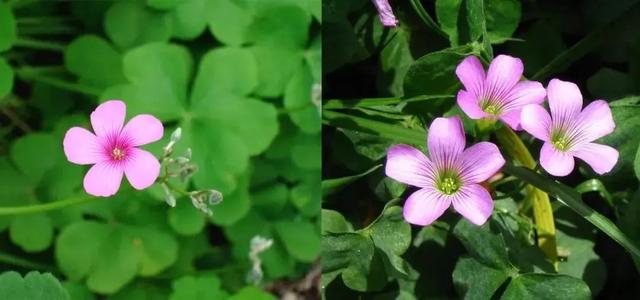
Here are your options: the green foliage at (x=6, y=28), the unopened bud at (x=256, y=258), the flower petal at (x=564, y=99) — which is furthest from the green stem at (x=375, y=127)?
the green foliage at (x=6, y=28)

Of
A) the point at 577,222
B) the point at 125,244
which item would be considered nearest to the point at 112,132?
the point at 125,244

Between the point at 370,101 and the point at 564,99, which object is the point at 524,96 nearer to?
the point at 564,99

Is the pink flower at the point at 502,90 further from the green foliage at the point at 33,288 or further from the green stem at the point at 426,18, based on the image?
the green foliage at the point at 33,288

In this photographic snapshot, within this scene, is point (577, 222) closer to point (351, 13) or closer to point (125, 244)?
point (351, 13)

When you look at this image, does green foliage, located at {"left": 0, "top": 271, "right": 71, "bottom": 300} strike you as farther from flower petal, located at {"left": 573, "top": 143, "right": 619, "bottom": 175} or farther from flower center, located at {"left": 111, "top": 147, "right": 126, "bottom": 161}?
flower petal, located at {"left": 573, "top": 143, "right": 619, "bottom": 175}

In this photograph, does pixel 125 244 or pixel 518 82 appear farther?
pixel 125 244

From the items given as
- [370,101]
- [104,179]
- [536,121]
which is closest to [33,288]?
[104,179]
